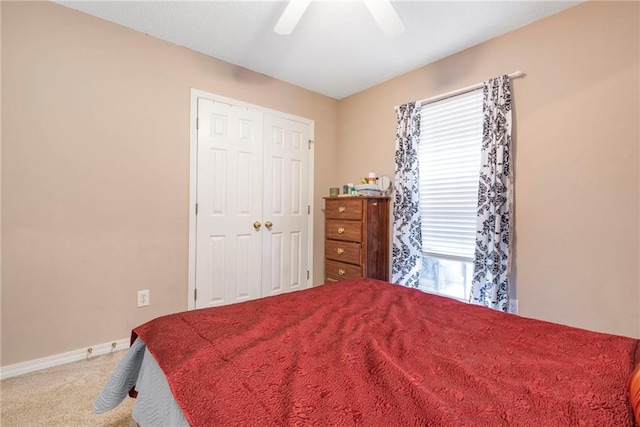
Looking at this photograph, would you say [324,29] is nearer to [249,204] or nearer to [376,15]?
[376,15]

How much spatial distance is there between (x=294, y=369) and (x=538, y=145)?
235 cm

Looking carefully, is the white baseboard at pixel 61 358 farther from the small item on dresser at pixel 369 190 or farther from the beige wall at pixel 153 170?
the small item on dresser at pixel 369 190

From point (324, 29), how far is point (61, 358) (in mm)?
3120

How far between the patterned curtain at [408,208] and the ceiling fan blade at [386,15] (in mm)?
1227

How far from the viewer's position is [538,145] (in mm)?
2170

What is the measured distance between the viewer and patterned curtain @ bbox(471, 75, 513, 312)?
2.24 m

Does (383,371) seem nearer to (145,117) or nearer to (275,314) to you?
(275,314)

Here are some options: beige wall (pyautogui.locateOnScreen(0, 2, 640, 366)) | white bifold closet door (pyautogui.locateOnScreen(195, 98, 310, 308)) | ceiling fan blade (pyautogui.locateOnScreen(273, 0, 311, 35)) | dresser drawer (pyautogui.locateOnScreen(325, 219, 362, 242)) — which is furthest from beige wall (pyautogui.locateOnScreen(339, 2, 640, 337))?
white bifold closet door (pyautogui.locateOnScreen(195, 98, 310, 308))

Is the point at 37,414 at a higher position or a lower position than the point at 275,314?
lower

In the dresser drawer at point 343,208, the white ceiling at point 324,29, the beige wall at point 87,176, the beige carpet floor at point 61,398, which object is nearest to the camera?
the beige carpet floor at point 61,398

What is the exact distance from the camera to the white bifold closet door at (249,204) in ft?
8.95

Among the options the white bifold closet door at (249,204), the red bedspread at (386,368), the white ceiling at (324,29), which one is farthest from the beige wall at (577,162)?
the white bifold closet door at (249,204)

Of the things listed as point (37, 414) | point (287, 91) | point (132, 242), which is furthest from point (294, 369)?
Result: point (287, 91)

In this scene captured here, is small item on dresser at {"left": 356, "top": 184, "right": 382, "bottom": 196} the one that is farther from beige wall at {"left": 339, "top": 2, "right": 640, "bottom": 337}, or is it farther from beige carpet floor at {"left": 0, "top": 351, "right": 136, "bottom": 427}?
beige carpet floor at {"left": 0, "top": 351, "right": 136, "bottom": 427}
